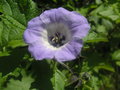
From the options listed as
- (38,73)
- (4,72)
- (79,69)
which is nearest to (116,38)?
(79,69)

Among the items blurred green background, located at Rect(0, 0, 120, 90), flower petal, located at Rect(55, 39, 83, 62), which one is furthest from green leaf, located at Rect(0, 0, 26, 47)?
flower petal, located at Rect(55, 39, 83, 62)

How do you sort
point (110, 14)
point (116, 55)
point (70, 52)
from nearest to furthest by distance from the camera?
point (70, 52) < point (110, 14) < point (116, 55)

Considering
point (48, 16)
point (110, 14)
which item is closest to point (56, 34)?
point (48, 16)

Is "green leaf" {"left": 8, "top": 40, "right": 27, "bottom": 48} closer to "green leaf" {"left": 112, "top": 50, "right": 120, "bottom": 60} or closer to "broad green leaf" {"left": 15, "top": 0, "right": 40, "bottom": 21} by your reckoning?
"broad green leaf" {"left": 15, "top": 0, "right": 40, "bottom": 21}

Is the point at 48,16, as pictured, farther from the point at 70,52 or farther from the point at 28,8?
the point at 70,52

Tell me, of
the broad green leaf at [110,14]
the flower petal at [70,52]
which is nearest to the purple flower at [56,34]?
the flower petal at [70,52]

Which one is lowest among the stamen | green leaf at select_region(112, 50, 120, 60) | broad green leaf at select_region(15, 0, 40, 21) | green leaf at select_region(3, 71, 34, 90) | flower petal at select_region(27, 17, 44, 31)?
green leaf at select_region(112, 50, 120, 60)

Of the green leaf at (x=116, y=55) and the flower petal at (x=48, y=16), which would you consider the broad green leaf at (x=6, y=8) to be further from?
the green leaf at (x=116, y=55)

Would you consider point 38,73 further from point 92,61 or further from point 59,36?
point 92,61
